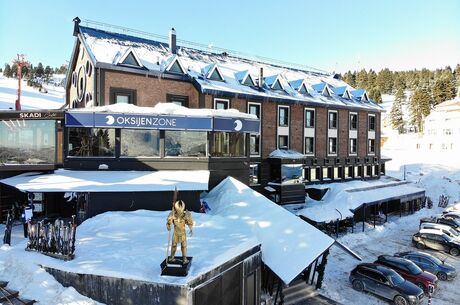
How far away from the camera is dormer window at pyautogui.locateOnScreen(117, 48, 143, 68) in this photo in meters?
23.5

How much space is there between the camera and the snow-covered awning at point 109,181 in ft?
51.9

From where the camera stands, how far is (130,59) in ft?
78.7

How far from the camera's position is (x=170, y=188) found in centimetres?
1681

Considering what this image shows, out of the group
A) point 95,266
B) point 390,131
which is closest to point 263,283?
point 95,266

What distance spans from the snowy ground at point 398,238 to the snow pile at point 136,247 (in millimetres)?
6920

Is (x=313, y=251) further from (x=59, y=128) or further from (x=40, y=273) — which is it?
(x=59, y=128)

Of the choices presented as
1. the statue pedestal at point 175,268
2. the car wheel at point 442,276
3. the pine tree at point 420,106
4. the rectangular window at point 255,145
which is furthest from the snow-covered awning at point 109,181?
the pine tree at point 420,106

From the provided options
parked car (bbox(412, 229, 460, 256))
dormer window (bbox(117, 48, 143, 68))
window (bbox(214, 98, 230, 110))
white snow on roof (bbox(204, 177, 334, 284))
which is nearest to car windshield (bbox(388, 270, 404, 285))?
white snow on roof (bbox(204, 177, 334, 284))

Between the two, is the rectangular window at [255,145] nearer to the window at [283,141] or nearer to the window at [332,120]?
the window at [283,141]

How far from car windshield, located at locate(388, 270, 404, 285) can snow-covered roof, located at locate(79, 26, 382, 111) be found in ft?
56.2

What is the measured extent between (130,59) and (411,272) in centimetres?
2258

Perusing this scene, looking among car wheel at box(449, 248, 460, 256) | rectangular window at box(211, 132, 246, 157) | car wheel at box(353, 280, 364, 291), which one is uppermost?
rectangular window at box(211, 132, 246, 157)

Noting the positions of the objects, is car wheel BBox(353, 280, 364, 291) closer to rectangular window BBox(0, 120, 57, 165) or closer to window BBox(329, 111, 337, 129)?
rectangular window BBox(0, 120, 57, 165)

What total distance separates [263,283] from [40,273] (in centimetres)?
889
